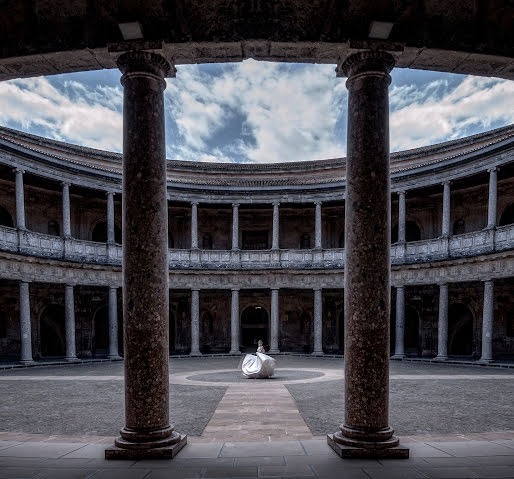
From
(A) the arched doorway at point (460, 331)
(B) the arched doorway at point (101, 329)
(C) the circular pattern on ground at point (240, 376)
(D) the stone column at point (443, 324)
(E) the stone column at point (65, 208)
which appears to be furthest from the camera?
(B) the arched doorway at point (101, 329)

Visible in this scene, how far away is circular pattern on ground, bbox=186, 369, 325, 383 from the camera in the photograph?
46.3ft

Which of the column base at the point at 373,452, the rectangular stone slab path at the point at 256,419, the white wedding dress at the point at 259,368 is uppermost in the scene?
the column base at the point at 373,452

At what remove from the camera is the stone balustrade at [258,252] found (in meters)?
19.0

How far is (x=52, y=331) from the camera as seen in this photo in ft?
79.4

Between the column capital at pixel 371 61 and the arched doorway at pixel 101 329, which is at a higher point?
the column capital at pixel 371 61

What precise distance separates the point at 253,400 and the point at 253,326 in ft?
59.2

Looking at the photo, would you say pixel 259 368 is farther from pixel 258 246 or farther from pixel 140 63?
pixel 258 246

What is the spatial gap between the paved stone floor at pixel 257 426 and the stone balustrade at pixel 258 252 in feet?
21.9

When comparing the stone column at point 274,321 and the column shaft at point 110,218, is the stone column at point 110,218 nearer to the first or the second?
the column shaft at point 110,218

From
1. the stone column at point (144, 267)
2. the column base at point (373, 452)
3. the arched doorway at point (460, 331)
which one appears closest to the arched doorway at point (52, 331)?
the stone column at point (144, 267)

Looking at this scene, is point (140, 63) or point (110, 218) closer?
point (140, 63)

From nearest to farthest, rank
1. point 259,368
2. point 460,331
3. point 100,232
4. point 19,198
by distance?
point 259,368 → point 19,198 → point 460,331 → point 100,232

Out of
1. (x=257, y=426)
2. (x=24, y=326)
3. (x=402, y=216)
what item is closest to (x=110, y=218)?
(x=24, y=326)

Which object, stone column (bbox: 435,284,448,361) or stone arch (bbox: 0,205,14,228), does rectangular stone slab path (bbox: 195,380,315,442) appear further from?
stone arch (bbox: 0,205,14,228)
